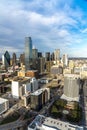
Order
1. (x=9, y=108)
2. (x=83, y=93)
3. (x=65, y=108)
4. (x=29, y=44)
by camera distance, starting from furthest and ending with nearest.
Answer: (x=29, y=44)
(x=83, y=93)
(x=9, y=108)
(x=65, y=108)

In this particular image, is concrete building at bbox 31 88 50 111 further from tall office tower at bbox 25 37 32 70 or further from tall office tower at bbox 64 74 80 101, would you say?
tall office tower at bbox 25 37 32 70

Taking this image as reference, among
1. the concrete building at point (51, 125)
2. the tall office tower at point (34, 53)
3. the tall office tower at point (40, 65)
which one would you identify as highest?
the tall office tower at point (34, 53)

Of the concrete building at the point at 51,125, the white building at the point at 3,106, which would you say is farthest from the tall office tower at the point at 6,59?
the concrete building at the point at 51,125

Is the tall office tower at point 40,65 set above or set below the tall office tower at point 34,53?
below

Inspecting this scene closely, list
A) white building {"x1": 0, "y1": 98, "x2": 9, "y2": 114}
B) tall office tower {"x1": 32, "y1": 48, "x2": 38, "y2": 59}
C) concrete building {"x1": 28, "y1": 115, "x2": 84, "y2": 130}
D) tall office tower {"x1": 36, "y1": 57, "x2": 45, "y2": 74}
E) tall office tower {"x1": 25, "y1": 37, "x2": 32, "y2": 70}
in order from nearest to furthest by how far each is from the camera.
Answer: concrete building {"x1": 28, "y1": 115, "x2": 84, "y2": 130}
white building {"x1": 0, "y1": 98, "x2": 9, "y2": 114}
tall office tower {"x1": 36, "y1": 57, "x2": 45, "y2": 74}
tall office tower {"x1": 25, "y1": 37, "x2": 32, "y2": 70}
tall office tower {"x1": 32, "y1": 48, "x2": 38, "y2": 59}

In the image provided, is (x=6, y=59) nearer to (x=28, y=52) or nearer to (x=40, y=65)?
(x=28, y=52)

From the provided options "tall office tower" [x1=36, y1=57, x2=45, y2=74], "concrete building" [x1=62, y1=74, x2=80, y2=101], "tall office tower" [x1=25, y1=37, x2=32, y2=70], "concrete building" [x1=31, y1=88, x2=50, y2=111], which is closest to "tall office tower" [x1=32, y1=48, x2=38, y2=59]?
"tall office tower" [x1=25, y1=37, x2=32, y2=70]

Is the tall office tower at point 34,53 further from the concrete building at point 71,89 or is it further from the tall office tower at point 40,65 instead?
the concrete building at point 71,89

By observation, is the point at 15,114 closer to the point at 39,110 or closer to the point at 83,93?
the point at 39,110

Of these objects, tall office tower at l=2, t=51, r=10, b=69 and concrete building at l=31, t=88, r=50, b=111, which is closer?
concrete building at l=31, t=88, r=50, b=111

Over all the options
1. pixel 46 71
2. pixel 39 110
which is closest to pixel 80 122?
pixel 39 110

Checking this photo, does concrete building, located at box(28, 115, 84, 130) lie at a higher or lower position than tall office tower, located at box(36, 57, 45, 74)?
lower
